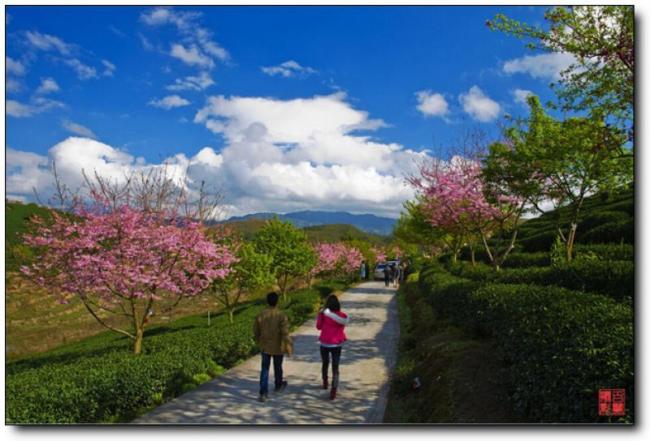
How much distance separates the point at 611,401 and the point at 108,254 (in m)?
9.18

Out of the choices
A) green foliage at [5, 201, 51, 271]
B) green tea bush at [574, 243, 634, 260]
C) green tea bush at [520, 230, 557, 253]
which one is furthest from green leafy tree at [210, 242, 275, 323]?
green tea bush at [520, 230, 557, 253]

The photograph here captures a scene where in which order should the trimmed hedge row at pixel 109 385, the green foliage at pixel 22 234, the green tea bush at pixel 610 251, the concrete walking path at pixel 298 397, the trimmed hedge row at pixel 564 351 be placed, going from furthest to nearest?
the green tea bush at pixel 610 251 < the green foliage at pixel 22 234 < the concrete walking path at pixel 298 397 < the trimmed hedge row at pixel 109 385 < the trimmed hedge row at pixel 564 351

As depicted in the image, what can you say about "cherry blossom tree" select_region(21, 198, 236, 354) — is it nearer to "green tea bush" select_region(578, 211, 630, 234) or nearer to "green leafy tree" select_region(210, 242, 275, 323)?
"green leafy tree" select_region(210, 242, 275, 323)

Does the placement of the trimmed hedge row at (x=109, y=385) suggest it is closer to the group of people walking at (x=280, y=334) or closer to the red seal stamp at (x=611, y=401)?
the group of people walking at (x=280, y=334)

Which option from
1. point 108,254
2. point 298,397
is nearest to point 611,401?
point 298,397

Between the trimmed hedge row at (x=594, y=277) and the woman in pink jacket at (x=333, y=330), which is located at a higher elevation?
the trimmed hedge row at (x=594, y=277)

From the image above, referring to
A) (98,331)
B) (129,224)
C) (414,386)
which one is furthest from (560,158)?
(98,331)

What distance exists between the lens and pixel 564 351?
445cm

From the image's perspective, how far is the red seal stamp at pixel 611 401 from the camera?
3691 mm

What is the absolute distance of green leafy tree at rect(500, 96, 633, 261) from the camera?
22.9 ft

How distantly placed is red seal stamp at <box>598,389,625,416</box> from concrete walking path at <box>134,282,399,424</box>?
3585 millimetres

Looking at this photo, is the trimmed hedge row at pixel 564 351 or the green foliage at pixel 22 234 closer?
the trimmed hedge row at pixel 564 351

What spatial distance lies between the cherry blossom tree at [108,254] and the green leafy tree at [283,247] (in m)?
11.5

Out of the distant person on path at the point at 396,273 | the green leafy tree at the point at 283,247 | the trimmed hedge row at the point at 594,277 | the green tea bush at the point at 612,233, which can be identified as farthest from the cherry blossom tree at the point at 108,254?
the distant person on path at the point at 396,273
